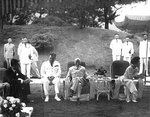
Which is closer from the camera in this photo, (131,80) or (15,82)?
(15,82)

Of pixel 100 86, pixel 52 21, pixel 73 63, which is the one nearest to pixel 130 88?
pixel 100 86

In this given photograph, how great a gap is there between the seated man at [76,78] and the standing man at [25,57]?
3.97 m

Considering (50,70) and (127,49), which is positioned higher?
(127,49)

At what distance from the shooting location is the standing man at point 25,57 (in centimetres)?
1327

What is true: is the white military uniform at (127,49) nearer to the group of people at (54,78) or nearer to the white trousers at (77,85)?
the group of people at (54,78)

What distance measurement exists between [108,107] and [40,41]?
11.0 metres

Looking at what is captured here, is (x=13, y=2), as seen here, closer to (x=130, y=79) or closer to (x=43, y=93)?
(x=43, y=93)

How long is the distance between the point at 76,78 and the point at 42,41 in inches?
401

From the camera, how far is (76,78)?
929 centimetres

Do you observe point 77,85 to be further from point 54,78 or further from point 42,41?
point 42,41

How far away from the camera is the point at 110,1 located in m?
20.4

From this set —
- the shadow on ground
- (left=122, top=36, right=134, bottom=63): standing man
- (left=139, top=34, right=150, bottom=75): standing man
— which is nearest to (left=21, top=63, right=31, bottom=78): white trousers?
the shadow on ground

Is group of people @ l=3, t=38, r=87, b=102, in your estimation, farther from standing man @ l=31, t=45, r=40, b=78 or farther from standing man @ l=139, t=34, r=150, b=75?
standing man @ l=139, t=34, r=150, b=75

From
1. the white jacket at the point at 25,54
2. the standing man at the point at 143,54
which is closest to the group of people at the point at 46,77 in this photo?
the white jacket at the point at 25,54
